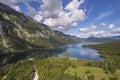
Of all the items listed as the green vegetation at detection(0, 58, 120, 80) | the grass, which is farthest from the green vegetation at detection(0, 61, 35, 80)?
the grass

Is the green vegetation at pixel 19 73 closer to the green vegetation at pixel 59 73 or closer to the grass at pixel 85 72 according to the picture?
the green vegetation at pixel 59 73

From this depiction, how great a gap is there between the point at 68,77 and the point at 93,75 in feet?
62.1

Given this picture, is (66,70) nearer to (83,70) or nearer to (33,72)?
(83,70)

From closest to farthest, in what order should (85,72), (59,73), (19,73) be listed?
(85,72) < (59,73) < (19,73)

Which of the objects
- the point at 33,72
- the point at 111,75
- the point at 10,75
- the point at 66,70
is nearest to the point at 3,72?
the point at 10,75

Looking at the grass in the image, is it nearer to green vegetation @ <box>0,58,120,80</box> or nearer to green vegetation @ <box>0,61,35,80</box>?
green vegetation @ <box>0,58,120,80</box>

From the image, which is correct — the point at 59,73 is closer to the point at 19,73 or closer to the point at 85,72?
the point at 85,72

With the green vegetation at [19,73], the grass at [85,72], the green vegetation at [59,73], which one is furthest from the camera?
the green vegetation at [19,73]

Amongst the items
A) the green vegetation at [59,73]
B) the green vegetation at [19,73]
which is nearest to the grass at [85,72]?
the green vegetation at [59,73]

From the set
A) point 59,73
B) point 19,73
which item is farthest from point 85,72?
point 19,73

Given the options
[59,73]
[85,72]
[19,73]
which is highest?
[19,73]

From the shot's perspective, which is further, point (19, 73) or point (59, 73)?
point (19, 73)

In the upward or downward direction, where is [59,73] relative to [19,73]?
downward

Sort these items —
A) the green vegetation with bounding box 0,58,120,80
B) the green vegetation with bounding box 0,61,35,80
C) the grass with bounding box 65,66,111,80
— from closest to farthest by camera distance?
the green vegetation with bounding box 0,58,120,80 → the grass with bounding box 65,66,111,80 → the green vegetation with bounding box 0,61,35,80
